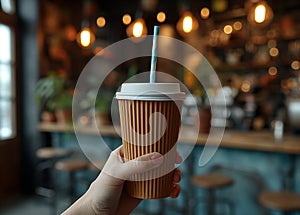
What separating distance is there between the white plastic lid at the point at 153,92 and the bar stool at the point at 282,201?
1636 millimetres

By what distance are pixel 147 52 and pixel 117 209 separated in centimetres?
37

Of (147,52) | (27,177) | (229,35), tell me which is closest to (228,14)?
(229,35)

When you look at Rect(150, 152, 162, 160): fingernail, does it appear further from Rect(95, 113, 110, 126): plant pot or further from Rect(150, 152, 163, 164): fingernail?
Rect(95, 113, 110, 126): plant pot

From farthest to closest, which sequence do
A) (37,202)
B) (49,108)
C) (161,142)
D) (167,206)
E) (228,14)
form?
(228,14) < (49,108) < (37,202) < (167,206) < (161,142)

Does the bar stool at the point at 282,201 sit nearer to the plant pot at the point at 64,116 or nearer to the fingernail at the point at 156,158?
the fingernail at the point at 156,158

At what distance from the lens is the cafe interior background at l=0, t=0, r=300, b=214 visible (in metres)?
2.74

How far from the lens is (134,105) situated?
60cm

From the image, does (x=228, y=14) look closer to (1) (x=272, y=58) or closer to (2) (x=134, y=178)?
(1) (x=272, y=58)

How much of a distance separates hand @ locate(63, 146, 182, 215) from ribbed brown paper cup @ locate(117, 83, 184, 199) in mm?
19

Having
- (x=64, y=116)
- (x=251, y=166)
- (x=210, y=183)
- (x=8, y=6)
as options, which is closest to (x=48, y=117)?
(x=64, y=116)

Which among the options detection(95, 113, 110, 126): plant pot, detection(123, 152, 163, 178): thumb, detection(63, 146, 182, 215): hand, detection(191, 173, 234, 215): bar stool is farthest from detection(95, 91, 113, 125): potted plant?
detection(123, 152, 163, 178): thumb

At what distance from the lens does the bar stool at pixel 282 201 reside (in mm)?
1871

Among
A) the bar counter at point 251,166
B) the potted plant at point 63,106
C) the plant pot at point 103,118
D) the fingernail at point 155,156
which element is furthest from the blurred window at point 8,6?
the fingernail at point 155,156

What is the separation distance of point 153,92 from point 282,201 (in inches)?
68.5
